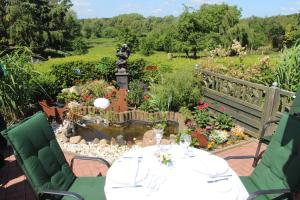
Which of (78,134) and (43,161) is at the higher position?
(43,161)

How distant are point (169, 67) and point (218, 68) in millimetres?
2096

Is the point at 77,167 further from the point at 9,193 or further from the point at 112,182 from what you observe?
the point at 112,182

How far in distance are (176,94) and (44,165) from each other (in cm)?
435

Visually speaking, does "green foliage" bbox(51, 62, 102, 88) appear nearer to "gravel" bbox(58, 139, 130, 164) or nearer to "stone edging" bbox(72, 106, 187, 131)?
"stone edging" bbox(72, 106, 187, 131)

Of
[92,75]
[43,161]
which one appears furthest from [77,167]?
[92,75]

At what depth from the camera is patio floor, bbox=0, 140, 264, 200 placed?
3486mm

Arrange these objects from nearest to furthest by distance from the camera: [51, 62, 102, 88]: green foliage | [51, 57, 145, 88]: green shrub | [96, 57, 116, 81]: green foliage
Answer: [51, 62, 102, 88]: green foliage → [51, 57, 145, 88]: green shrub → [96, 57, 116, 81]: green foliage

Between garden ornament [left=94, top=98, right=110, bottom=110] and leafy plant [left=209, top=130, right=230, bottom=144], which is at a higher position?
garden ornament [left=94, top=98, right=110, bottom=110]

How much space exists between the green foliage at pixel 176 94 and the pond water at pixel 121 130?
0.49 meters

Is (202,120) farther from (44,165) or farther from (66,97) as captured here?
(44,165)

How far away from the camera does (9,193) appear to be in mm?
3498

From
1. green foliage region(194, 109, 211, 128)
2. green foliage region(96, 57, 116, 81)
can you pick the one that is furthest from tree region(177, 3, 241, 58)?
green foliage region(194, 109, 211, 128)

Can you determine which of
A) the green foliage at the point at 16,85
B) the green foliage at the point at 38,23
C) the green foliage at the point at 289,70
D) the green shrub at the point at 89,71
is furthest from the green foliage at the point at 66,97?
the green foliage at the point at 38,23

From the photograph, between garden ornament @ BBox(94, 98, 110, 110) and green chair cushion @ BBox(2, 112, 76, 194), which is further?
garden ornament @ BBox(94, 98, 110, 110)
